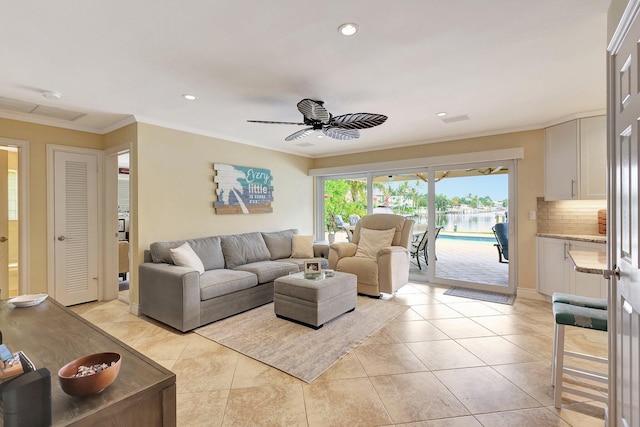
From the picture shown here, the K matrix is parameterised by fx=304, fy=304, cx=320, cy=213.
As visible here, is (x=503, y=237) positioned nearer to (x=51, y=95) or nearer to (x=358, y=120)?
(x=358, y=120)

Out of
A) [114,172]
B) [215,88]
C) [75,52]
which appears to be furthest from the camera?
[114,172]

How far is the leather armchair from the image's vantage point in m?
4.12

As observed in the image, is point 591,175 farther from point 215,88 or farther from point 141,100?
point 141,100

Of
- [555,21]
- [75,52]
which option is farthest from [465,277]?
[75,52]

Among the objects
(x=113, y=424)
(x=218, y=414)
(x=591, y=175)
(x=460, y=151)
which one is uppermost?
(x=460, y=151)

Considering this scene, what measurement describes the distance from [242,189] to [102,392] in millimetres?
4113

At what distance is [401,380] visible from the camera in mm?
2221

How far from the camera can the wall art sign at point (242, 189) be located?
14.8 feet

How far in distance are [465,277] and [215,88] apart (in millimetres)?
4414

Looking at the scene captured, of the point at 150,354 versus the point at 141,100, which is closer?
the point at 150,354

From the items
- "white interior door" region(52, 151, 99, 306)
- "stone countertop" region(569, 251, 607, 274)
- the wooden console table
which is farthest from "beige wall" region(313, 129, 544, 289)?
"white interior door" region(52, 151, 99, 306)

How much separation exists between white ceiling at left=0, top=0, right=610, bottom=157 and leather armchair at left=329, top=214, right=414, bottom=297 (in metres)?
1.67

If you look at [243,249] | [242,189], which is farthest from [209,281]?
[242,189]

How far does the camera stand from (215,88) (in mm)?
2816
